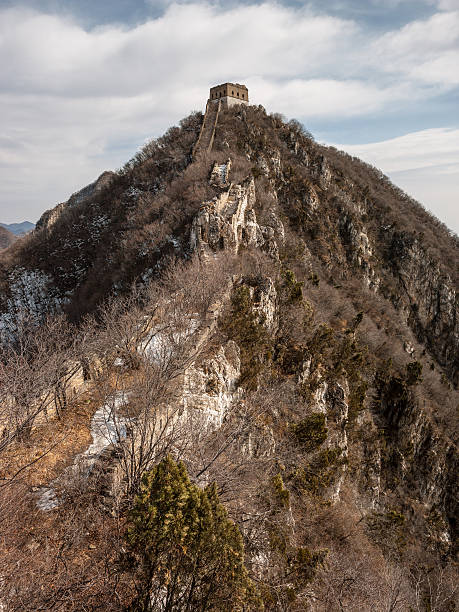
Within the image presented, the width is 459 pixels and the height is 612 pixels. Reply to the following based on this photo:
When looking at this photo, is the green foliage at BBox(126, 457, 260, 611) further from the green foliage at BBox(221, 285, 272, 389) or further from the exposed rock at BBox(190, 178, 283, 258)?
the exposed rock at BBox(190, 178, 283, 258)

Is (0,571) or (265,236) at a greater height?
(265,236)

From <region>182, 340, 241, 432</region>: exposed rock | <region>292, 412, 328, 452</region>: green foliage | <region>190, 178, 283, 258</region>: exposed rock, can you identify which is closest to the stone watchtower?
<region>190, 178, 283, 258</region>: exposed rock

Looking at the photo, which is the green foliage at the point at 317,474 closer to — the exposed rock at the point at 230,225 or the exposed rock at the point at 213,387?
the exposed rock at the point at 213,387

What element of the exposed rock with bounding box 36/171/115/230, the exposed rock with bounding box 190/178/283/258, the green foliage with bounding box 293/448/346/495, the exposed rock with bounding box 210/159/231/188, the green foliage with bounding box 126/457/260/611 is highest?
the exposed rock with bounding box 36/171/115/230

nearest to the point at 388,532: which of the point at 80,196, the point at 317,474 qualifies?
the point at 317,474

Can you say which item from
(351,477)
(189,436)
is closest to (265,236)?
(351,477)

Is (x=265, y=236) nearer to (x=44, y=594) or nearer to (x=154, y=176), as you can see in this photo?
(x=154, y=176)
